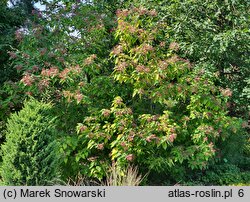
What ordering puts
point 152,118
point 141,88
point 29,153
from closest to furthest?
1. point 29,153
2. point 152,118
3. point 141,88

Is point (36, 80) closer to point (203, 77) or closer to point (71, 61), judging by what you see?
point (71, 61)

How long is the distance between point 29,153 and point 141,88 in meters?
2.18

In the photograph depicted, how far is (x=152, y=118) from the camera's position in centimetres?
504

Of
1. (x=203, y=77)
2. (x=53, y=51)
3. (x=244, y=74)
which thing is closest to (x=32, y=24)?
(x=53, y=51)

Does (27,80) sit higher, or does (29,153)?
(27,80)

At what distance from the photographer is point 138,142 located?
195 inches

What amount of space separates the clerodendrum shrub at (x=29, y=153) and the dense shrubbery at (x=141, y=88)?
845 millimetres

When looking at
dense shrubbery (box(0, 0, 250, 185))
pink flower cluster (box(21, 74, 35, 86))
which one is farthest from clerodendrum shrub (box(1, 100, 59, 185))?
pink flower cluster (box(21, 74, 35, 86))

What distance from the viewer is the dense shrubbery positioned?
503 cm

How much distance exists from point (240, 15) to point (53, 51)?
3.40 m

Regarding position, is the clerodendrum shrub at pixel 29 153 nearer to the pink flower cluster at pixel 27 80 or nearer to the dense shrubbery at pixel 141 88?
the dense shrubbery at pixel 141 88

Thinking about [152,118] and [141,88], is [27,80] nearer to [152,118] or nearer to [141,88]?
[141,88]

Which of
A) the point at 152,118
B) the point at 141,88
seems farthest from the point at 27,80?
the point at 152,118

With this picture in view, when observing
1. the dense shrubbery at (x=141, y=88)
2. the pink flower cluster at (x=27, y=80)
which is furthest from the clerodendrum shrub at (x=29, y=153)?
the pink flower cluster at (x=27, y=80)
